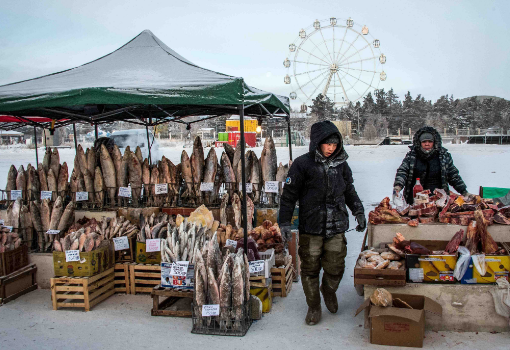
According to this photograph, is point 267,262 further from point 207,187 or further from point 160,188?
point 160,188

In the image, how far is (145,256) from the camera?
14.1 feet

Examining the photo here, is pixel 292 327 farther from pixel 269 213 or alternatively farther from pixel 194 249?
pixel 269 213

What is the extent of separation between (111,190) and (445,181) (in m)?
3.99

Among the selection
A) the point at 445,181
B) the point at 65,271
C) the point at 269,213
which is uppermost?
the point at 445,181

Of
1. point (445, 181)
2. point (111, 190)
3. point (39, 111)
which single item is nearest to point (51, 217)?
point (111, 190)

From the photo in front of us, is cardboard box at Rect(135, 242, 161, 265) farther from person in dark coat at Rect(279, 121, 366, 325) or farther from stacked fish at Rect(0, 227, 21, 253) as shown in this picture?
person in dark coat at Rect(279, 121, 366, 325)

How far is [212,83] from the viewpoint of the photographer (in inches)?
151

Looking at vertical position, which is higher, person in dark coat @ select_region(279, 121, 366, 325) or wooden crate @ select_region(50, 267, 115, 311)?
person in dark coat @ select_region(279, 121, 366, 325)

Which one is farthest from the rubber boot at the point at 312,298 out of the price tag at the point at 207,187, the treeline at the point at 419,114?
the treeline at the point at 419,114

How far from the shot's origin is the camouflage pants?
346 centimetres

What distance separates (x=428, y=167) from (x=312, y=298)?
2.15 metres

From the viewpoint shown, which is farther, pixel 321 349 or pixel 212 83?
pixel 212 83

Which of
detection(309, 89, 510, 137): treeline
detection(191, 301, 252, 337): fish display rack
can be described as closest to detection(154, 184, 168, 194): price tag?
detection(191, 301, 252, 337): fish display rack

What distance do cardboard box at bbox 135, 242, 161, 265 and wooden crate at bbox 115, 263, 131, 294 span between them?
6.4 inches
